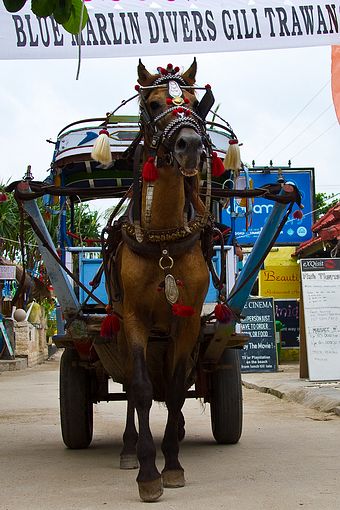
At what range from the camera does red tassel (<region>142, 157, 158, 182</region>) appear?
5.21 metres

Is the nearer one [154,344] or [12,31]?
[154,344]

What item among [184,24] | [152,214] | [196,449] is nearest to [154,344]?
[152,214]

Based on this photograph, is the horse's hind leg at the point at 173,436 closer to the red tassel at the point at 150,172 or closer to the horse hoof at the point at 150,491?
the horse hoof at the point at 150,491

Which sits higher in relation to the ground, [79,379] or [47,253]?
[47,253]

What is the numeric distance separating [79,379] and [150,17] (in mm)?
3309

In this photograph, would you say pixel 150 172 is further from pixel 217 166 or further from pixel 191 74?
pixel 191 74

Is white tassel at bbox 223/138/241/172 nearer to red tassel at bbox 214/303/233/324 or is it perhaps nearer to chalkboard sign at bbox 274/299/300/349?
red tassel at bbox 214/303/233/324

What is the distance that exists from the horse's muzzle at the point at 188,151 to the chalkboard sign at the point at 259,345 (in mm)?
12920

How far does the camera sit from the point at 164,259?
5301mm

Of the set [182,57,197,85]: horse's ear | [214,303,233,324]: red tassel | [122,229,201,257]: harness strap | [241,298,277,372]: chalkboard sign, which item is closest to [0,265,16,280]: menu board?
[241,298,277,372]: chalkboard sign

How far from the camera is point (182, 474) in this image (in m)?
5.34

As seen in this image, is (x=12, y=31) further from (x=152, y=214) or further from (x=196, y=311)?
(x=196, y=311)

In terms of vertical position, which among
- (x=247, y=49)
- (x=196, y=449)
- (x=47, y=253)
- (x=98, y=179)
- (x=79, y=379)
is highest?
(x=247, y=49)

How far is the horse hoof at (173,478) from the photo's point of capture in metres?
5.26
